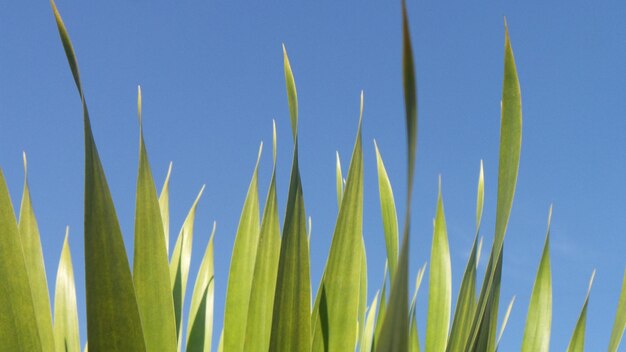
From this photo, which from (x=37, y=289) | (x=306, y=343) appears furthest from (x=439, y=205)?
(x=37, y=289)

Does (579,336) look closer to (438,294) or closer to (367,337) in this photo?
(438,294)

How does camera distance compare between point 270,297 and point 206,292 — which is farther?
point 206,292

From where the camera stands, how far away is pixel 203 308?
3.01ft

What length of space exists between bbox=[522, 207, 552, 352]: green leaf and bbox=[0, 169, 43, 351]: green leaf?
531 millimetres

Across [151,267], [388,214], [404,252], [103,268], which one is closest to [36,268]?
[151,267]

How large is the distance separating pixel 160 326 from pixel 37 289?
139mm

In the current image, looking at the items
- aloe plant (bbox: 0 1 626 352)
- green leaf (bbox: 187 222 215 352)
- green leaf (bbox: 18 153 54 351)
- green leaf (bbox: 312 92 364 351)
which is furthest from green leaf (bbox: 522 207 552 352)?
green leaf (bbox: 18 153 54 351)

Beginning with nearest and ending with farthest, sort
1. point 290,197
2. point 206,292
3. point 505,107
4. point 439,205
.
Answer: point 505,107, point 290,197, point 439,205, point 206,292

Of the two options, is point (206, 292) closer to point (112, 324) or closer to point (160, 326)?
point (160, 326)

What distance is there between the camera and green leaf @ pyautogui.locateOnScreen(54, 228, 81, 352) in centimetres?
83

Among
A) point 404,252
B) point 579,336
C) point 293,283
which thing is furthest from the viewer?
point 579,336

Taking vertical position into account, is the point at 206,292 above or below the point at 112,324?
above

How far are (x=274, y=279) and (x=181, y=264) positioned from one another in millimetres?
351

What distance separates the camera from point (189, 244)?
101 centimetres
